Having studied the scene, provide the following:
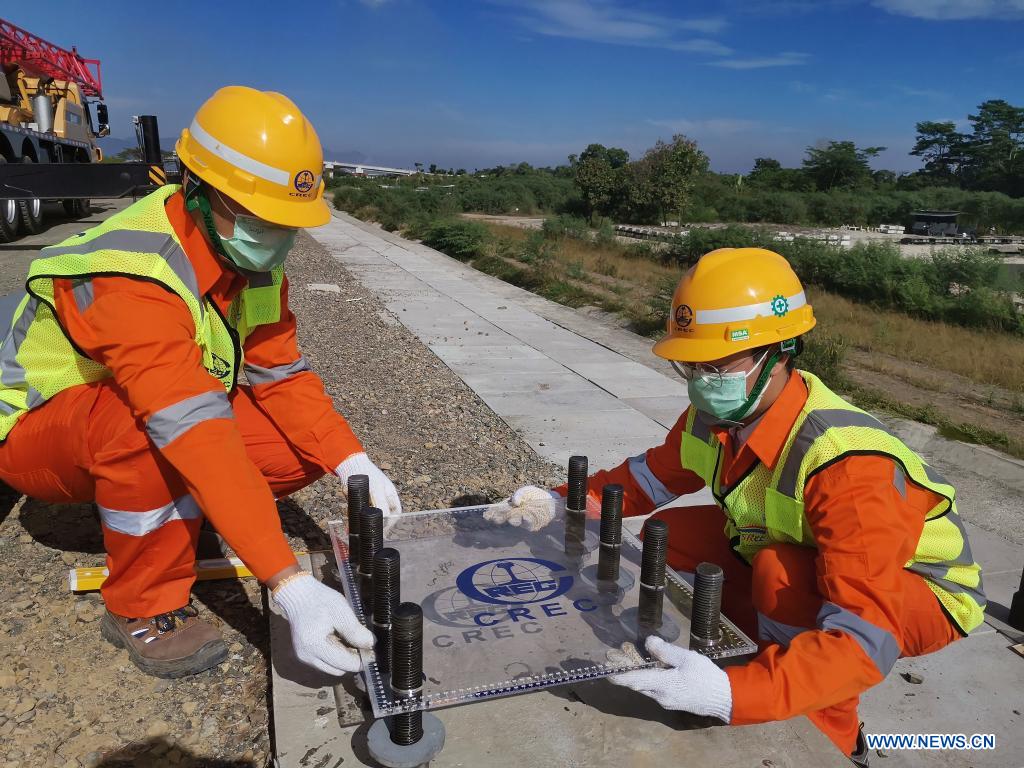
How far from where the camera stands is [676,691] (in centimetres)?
195

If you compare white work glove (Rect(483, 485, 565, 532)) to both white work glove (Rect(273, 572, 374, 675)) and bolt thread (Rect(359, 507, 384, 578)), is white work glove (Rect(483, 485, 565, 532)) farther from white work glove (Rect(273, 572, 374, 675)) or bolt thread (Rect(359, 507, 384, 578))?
white work glove (Rect(273, 572, 374, 675))

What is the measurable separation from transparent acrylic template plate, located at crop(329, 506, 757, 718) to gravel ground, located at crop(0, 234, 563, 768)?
0.51 meters

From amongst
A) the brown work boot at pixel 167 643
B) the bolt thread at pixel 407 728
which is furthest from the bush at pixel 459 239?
the bolt thread at pixel 407 728

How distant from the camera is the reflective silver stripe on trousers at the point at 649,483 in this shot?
3059 millimetres

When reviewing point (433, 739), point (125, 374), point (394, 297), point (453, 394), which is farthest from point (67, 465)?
point (394, 297)

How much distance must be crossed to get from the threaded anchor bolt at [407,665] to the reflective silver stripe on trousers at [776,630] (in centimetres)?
106

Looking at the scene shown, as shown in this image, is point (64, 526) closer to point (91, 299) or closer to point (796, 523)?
point (91, 299)

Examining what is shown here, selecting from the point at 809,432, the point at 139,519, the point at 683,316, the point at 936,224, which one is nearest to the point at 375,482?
the point at 139,519

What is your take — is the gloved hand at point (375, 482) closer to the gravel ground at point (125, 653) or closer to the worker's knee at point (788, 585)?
the gravel ground at point (125, 653)

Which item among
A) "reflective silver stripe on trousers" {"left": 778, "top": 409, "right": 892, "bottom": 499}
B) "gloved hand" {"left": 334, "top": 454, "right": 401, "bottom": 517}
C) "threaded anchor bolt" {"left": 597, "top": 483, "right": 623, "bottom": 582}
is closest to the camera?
"reflective silver stripe on trousers" {"left": 778, "top": 409, "right": 892, "bottom": 499}

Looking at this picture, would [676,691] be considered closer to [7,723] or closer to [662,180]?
[7,723]

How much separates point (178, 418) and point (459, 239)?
17505 millimetres

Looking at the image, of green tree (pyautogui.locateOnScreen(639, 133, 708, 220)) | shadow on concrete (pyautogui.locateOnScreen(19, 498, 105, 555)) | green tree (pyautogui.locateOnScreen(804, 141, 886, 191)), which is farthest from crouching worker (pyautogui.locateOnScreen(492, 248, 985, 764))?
green tree (pyautogui.locateOnScreen(804, 141, 886, 191))

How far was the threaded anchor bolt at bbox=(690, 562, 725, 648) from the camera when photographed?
2.22m
